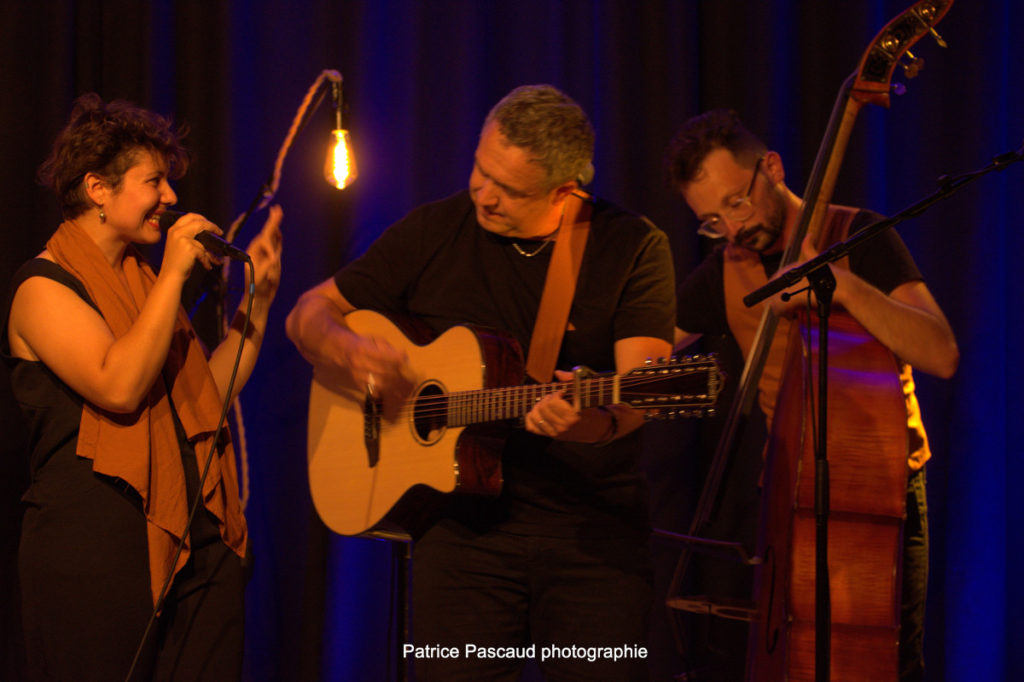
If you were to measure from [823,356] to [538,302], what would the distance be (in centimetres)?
68

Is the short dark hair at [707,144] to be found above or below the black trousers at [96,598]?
above

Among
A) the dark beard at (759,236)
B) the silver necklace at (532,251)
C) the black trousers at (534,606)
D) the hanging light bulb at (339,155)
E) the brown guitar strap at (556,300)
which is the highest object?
the hanging light bulb at (339,155)

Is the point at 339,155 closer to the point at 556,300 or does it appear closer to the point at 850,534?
the point at 556,300

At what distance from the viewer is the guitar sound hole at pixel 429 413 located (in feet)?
7.30

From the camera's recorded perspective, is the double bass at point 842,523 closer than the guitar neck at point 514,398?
No

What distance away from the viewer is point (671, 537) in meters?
2.62

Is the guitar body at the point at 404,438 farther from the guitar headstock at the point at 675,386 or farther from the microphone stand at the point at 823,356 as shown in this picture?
the microphone stand at the point at 823,356

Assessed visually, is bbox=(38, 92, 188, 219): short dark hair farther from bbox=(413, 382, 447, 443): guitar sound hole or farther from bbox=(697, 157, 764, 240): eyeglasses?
bbox=(697, 157, 764, 240): eyeglasses

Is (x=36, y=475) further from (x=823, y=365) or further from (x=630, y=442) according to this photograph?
(x=823, y=365)

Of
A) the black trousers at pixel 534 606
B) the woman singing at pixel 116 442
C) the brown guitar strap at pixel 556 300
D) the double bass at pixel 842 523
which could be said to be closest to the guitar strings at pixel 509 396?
the brown guitar strap at pixel 556 300

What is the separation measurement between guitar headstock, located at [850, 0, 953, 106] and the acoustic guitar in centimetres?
102

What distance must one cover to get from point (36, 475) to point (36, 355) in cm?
29

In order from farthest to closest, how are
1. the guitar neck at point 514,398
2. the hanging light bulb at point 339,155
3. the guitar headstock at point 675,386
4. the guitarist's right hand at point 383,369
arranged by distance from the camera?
1. the hanging light bulb at point 339,155
2. the guitarist's right hand at point 383,369
3. the guitar neck at point 514,398
4. the guitar headstock at point 675,386

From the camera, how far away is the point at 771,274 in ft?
8.99
